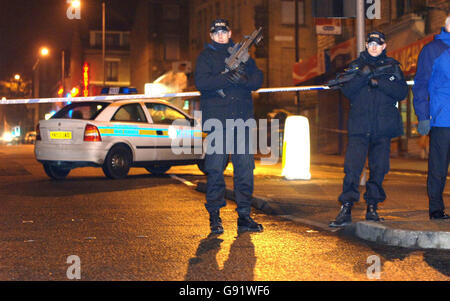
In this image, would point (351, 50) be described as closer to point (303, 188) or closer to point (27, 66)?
point (303, 188)

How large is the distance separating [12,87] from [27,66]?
30.2 meters

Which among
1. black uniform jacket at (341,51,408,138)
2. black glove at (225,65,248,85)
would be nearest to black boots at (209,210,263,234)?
black glove at (225,65,248,85)

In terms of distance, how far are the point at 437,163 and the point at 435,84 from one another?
0.73 m

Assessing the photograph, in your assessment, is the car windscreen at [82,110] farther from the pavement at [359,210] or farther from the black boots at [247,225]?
the black boots at [247,225]

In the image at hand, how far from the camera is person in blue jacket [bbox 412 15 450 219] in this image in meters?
7.14

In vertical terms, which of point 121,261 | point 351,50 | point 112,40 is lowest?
point 121,261

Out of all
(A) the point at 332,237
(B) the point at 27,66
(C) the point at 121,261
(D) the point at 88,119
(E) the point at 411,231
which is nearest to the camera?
(C) the point at 121,261

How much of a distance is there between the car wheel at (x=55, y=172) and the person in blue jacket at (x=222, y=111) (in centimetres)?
744

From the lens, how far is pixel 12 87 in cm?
13612

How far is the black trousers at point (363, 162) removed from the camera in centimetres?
739

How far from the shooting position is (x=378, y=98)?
24.0ft

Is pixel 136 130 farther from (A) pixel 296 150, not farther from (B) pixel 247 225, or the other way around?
(B) pixel 247 225

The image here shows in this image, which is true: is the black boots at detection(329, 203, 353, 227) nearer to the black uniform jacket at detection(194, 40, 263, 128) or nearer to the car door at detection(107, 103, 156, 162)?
the black uniform jacket at detection(194, 40, 263, 128)

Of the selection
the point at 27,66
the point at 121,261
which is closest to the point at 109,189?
the point at 121,261
